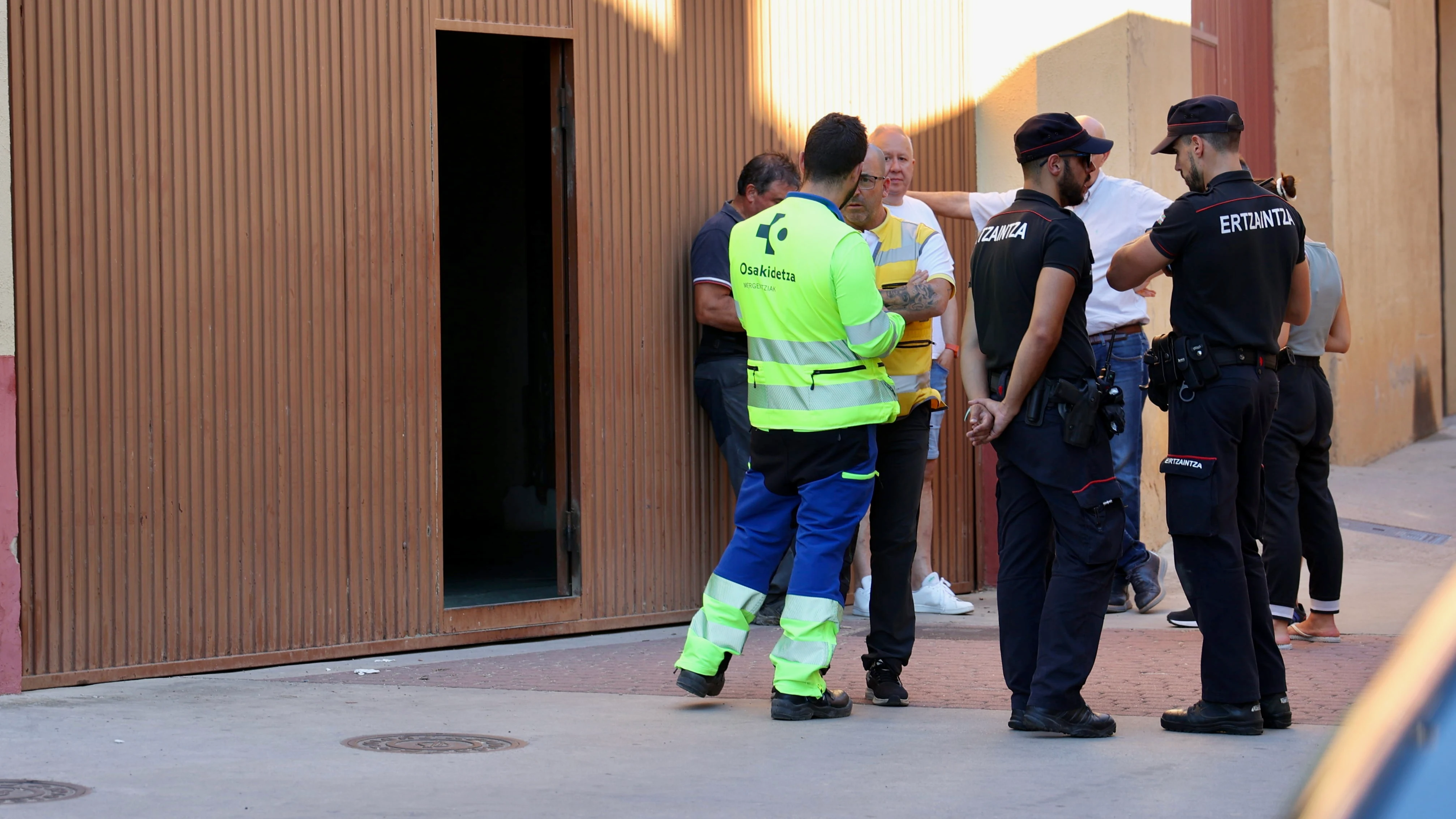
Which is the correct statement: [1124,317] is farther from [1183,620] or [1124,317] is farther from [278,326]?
[278,326]

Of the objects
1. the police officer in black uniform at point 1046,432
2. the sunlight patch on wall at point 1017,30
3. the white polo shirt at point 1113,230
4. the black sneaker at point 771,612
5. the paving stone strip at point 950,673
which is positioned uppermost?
the sunlight patch on wall at point 1017,30

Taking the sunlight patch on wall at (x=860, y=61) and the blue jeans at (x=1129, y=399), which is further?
the sunlight patch on wall at (x=860, y=61)

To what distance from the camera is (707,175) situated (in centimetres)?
744

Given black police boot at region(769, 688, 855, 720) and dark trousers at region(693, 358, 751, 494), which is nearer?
black police boot at region(769, 688, 855, 720)

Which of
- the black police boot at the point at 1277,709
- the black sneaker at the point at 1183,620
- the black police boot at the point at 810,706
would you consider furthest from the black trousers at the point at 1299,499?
the black police boot at the point at 810,706

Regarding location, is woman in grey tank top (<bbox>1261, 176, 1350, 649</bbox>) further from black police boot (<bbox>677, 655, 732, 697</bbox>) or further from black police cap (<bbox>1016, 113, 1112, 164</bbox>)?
black police boot (<bbox>677, 655, 732, 697</bbox>)

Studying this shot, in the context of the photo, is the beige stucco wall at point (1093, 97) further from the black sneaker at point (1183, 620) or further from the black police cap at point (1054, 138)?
the black police cap at point (1054, 138)

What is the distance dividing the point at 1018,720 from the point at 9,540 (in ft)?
11.5

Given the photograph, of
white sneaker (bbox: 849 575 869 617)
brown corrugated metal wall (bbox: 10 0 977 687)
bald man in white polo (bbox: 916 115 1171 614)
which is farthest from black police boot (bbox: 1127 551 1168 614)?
brown corrugated metal wall (bbox: 10 0 977 687)

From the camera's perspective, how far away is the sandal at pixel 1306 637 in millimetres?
6633

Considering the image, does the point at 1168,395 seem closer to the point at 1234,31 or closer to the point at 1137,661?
the point at 1137,661

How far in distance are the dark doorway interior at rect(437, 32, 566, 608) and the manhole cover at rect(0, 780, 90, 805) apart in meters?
6.03

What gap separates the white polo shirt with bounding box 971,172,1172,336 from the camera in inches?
291

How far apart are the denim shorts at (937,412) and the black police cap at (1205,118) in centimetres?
275
